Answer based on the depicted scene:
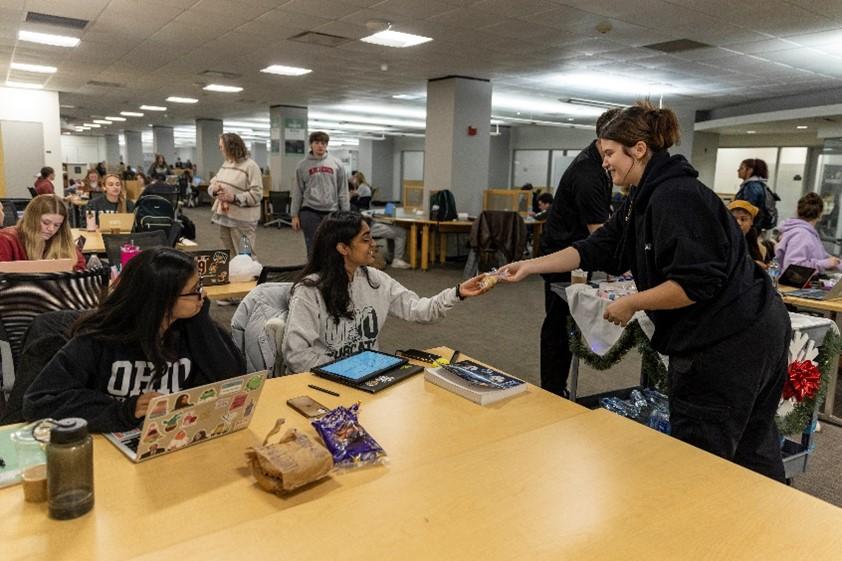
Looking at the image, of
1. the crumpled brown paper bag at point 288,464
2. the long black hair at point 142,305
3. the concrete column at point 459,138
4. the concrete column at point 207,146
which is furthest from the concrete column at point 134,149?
the crumpled brown paper bag at point 288,464

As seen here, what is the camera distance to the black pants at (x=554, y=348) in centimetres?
338

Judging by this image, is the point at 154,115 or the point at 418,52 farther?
the point at 154,115

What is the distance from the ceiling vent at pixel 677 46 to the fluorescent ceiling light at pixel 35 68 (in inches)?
333

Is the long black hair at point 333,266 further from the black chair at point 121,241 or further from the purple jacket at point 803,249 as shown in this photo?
the purple jacket at point 803,249

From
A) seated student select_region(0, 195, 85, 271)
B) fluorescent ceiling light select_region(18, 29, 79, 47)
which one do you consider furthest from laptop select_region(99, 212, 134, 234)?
fluorescent ceiling light select_region(18, 29, 79, 47)

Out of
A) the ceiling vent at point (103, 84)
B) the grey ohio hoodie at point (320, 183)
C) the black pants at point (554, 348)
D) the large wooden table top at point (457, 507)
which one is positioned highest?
the ceiling vent at point (103, 84)

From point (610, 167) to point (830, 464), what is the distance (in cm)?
222

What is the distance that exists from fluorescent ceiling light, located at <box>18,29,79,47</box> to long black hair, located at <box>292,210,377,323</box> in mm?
6265

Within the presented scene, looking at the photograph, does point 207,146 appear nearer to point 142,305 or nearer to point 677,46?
point 677,46

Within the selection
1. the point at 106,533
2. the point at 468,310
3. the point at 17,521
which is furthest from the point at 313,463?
the point at 468,310

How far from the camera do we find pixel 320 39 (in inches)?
261

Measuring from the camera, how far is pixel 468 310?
6.16 metres

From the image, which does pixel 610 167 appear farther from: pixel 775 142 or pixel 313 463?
pixel 775 142

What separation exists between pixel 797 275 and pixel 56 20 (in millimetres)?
6980
